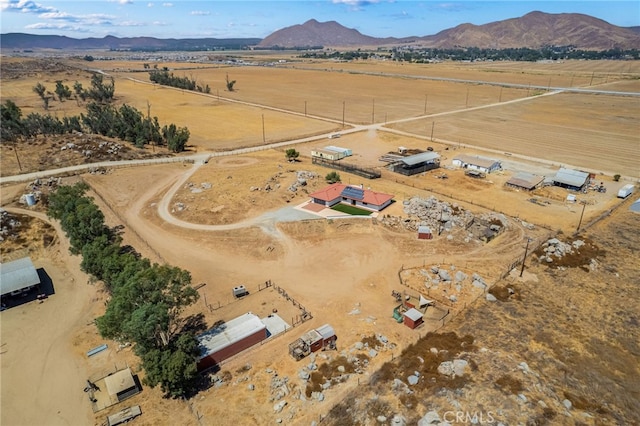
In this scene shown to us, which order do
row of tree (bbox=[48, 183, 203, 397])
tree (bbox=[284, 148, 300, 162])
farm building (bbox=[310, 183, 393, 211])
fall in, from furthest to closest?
tree (bbox=[284, 148, 300, 162])
farm building (bbox=[310, 183, 393, 211])
row of tree (bbox=[48, 183, 203, 397])

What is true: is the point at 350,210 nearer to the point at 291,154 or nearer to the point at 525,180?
the point at 291,154

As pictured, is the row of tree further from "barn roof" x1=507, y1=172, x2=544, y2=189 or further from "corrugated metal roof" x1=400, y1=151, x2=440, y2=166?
"barn roof" x1=507, y1=172, x2=544, y2=189

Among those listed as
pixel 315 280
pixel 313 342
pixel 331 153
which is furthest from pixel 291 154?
pixel 313 342

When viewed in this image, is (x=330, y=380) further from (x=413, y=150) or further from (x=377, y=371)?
(x=413, y=150)

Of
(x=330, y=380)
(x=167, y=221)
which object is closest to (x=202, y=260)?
(x=167, y=221)

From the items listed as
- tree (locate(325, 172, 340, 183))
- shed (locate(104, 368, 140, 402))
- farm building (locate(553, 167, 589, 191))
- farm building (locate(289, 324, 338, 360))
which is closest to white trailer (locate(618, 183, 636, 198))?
farm building (locate(553, 167, 589, 191))

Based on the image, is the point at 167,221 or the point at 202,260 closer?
the point at 202,260

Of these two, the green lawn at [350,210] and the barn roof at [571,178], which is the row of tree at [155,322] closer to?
the green lawn at [350,210]
